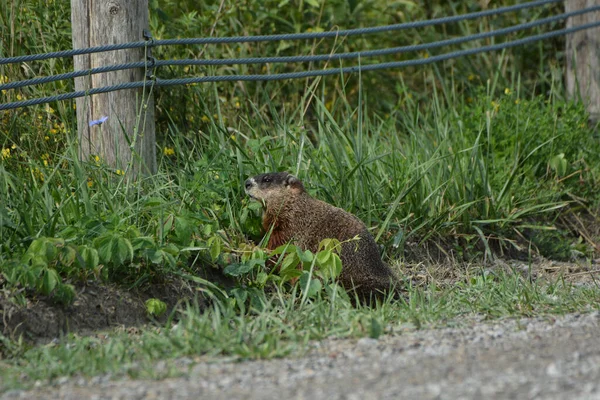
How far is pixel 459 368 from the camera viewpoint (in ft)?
11.0

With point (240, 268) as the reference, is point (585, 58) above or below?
above

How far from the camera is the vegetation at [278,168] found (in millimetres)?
4297

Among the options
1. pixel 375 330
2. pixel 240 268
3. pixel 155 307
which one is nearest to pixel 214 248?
pixel 240 268

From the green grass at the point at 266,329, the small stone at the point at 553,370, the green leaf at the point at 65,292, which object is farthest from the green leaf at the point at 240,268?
the small stone at the point at 553,370

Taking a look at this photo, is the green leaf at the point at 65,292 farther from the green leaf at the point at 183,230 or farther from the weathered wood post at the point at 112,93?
the weathered wood post at the point at 112,93

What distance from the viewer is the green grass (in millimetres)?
3588

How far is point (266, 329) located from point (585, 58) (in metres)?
5.49

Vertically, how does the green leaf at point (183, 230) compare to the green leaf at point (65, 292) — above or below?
above

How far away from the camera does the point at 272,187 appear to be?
17.9 feet

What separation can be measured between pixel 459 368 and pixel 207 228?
82.4 inches

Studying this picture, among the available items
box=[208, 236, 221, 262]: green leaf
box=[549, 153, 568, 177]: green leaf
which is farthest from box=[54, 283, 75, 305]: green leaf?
box=[549, 153, 568, 177]: green leaf

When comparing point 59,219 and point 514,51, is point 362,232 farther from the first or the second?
point 514,51

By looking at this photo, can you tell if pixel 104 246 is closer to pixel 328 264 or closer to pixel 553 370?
pixel 328 264

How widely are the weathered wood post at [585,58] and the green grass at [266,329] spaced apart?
3.60 metres
